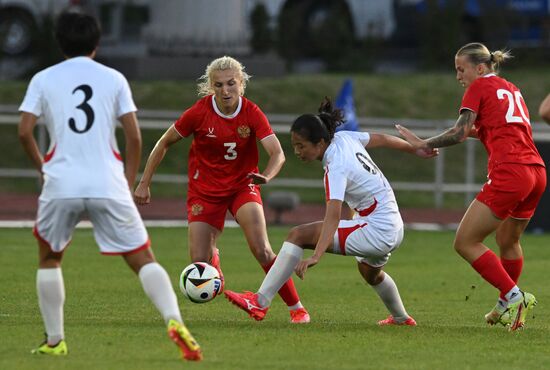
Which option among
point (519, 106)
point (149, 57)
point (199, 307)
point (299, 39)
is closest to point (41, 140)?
point (149, 57)

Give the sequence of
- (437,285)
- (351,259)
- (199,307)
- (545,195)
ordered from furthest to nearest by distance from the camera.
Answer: (545,195)
(351,259)
(437,285)
(199,307)

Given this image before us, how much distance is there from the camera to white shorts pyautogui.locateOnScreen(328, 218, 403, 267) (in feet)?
31.3

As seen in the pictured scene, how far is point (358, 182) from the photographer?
958 cm

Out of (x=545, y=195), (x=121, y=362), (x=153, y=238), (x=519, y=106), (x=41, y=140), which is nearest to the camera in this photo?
(x=121, y=362)

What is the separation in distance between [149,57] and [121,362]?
21906 millimetres

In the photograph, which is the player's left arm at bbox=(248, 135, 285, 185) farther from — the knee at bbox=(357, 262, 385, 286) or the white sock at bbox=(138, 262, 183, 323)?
the white sock at bbox=(138, 262, 183, 323)

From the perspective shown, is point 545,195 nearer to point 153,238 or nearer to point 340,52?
point 153,238

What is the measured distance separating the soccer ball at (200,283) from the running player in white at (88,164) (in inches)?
91.9

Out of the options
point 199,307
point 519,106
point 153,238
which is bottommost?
Result: point 153,238

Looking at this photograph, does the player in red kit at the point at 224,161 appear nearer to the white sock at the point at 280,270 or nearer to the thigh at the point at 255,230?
the thigh at the point at 255,230

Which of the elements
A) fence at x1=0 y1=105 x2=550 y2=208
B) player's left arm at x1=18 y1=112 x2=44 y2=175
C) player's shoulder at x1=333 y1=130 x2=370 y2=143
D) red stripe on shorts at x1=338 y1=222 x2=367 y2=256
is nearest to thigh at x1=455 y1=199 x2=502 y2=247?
red stripe on shorts at x1=338 y1=222 x2=367 y2=256

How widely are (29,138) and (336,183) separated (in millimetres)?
2279

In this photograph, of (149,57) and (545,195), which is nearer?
(545,195)

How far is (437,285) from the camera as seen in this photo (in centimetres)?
1423
